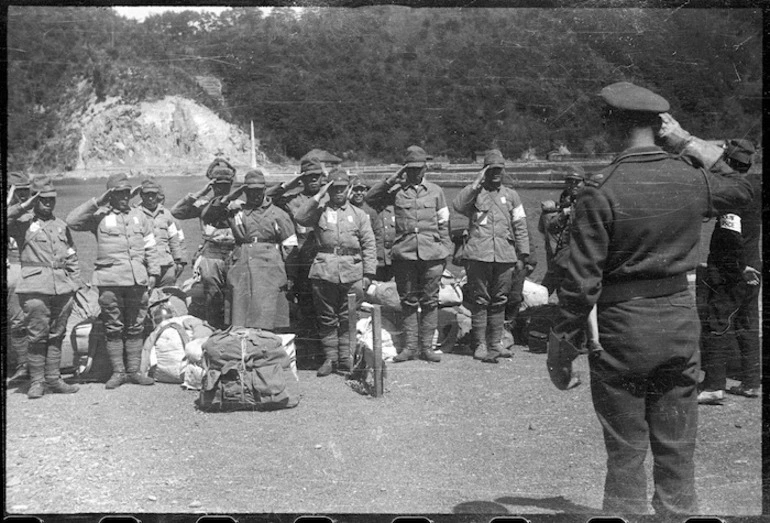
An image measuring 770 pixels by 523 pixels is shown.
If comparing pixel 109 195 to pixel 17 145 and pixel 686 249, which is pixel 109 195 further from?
pixel 686 249

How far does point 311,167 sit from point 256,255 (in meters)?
0.91

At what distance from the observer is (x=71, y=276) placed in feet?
20.3

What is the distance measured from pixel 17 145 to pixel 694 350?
4442 mm

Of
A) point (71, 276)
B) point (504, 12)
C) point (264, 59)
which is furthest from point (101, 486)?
point (504, 12)

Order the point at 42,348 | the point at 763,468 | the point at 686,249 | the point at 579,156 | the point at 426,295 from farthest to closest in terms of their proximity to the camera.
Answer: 1. the point at 426,295
2. the point at 42,348
3. the point at 579,156
4. the point at 763,468
5. the point at 686,249

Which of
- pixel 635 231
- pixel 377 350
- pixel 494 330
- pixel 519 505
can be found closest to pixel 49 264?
pixel 377 350

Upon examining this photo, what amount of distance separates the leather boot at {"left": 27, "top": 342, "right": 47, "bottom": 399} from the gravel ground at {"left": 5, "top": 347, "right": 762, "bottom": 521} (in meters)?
0.08

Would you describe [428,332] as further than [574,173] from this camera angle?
Yes

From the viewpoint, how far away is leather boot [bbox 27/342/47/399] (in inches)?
227

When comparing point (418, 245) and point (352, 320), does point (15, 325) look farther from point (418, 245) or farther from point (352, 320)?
point (418, 245)

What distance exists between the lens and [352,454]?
5180mm

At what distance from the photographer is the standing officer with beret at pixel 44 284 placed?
19.2ft

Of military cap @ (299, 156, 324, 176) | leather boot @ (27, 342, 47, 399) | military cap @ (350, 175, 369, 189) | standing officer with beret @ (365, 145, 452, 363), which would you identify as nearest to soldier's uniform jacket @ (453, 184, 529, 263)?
standing officer with beret @ (365, 145, 452, 363)

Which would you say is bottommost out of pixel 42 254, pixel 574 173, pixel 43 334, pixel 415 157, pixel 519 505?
pixel 519 505
